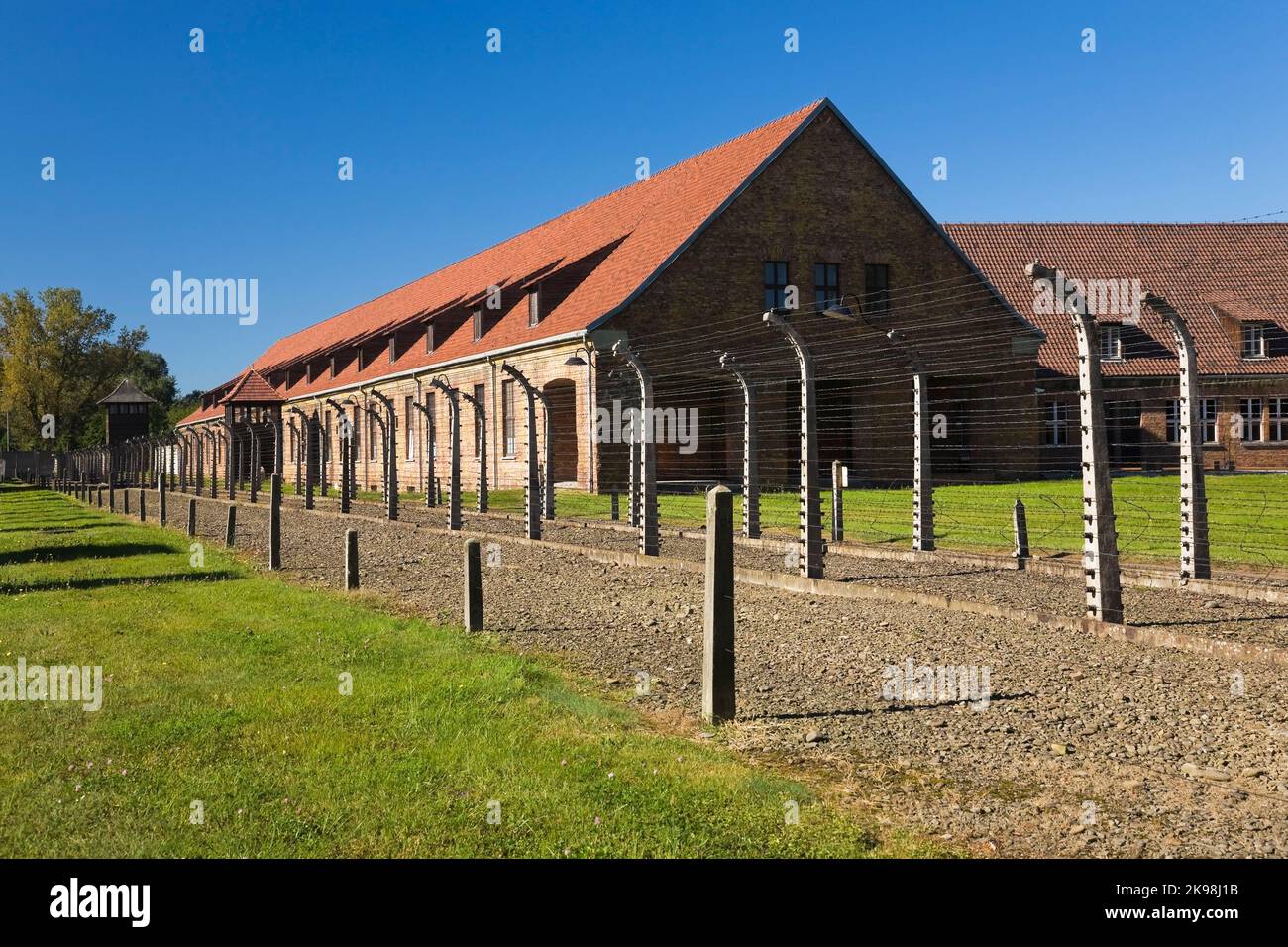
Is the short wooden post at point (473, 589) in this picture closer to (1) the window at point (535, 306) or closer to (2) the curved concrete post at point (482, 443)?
(2) the curved concrete post at point (482, 443)

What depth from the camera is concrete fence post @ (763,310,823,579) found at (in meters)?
11.1

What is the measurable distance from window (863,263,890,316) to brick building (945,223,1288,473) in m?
6.08

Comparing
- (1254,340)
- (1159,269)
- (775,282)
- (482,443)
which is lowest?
(482,443)

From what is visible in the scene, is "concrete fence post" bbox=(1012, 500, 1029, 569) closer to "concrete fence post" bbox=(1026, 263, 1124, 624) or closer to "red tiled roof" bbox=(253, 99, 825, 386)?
"concrete fence post" bbox=(1026, 263, 1124, 624)

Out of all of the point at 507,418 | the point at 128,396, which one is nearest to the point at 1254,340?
the point at 507,418

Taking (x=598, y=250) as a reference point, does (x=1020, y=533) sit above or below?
below

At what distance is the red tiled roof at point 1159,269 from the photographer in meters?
36.3

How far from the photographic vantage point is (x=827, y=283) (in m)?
31.8

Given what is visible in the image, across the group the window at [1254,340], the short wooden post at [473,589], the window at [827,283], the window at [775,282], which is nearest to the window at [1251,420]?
the window at [1254,340]

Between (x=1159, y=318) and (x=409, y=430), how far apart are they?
1052 inches

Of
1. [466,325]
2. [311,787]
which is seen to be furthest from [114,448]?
[311,787]

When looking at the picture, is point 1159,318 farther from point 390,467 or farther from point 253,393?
point 253,393
